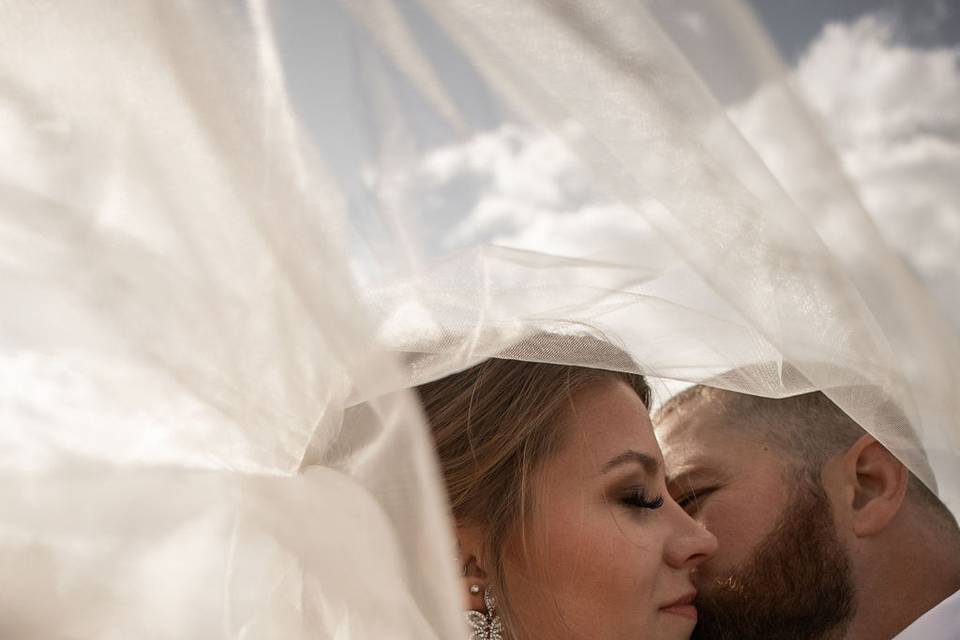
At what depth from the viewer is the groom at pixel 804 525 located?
2.43 m

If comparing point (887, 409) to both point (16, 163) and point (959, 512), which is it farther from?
Result: point (16, 163)

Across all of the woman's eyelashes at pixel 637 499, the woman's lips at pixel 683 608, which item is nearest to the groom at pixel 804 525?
the woman's lips at pixel 683 608

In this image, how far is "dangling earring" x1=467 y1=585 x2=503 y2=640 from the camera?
1.98m

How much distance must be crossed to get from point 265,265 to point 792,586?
6.36 ft

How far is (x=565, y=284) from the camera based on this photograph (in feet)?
4.79

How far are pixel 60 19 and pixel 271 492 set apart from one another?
2.07 feet

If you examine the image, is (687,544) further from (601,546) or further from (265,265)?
(265,265)

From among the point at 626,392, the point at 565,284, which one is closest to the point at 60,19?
the point at 565,284

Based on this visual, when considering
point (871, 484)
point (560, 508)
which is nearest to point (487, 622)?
point (560, 508)

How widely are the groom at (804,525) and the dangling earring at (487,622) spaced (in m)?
0.62

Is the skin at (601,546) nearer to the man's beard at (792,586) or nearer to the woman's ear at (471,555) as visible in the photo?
the woman's ear at (471,555)

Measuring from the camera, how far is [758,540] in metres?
2.49

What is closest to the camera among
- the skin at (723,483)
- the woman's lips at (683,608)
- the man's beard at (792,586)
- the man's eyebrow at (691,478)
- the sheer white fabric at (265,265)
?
the sheer white fabric at (265,265)

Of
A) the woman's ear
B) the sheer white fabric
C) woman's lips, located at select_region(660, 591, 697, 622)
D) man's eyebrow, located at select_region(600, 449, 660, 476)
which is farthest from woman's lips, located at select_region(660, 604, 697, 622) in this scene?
the sheer white fabric
